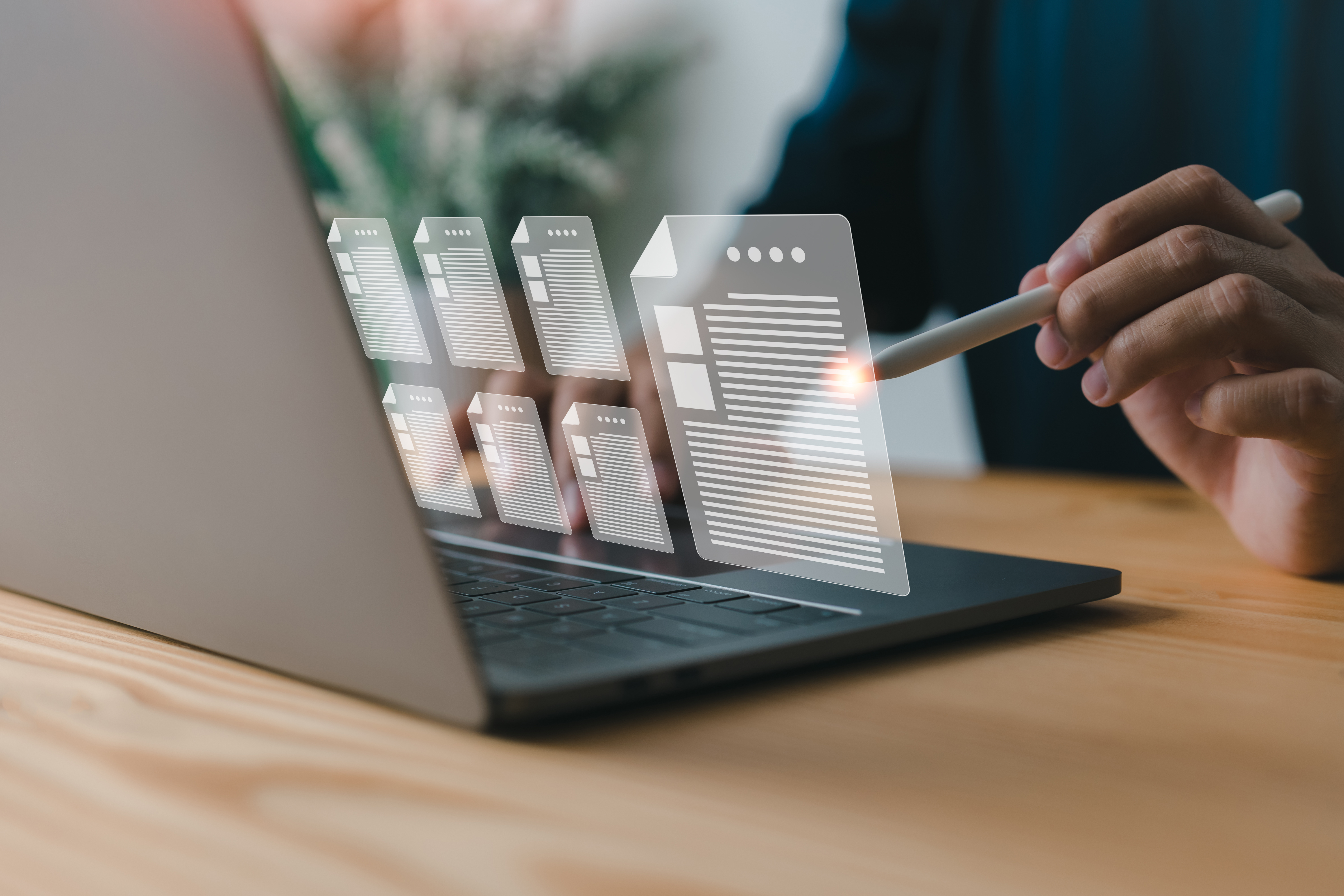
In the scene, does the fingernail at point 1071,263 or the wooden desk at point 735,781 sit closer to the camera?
the wooden desk at point 735,781

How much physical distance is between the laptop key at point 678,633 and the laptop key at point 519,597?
51mm

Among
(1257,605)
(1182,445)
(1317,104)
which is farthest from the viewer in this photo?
(1317,104)

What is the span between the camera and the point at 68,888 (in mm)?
173

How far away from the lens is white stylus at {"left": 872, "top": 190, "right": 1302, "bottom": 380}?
0.34 m

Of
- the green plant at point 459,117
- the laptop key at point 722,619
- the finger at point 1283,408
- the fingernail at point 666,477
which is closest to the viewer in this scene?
the laptop key at point 722,619

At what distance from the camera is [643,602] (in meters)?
0.31

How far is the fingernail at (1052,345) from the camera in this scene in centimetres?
41

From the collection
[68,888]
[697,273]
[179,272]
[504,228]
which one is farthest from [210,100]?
[504,228]

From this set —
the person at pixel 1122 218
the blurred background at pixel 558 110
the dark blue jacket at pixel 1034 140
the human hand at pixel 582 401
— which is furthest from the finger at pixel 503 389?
the blurred background at pixel 558 110

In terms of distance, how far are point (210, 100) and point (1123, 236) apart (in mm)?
358

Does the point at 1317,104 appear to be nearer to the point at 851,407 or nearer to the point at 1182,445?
the point at 1182,445

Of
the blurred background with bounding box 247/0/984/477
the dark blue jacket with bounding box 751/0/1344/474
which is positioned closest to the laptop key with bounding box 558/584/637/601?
the dark blue jacket with bounding box 751/0/1344/474

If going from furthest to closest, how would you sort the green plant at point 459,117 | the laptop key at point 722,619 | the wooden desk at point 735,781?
the green plant at point 459,117 < the laptop key at point 722,619 < the wooden desk at point 735,781

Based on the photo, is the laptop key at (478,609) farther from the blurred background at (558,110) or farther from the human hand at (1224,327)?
the blurred background at (558,110)
